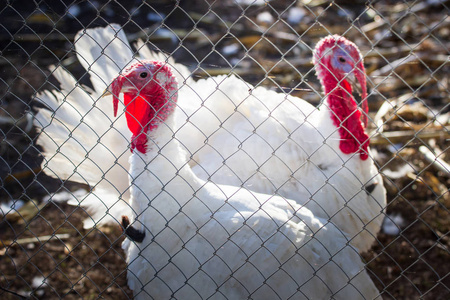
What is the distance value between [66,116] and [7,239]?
1.37 meters

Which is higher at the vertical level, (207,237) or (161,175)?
(161,175)

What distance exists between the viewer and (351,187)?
119 inches

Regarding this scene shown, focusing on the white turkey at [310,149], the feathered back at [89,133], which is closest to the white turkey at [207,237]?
the white turkey at [310,149]

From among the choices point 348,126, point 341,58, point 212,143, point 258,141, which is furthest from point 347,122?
point 212,143

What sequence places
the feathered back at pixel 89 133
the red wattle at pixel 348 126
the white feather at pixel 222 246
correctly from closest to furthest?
the white feather at pixel 222 246
the red wattle at pixel 348 126
the feathered back at pixel 89 133

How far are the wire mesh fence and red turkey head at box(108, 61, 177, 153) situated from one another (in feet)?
0.58

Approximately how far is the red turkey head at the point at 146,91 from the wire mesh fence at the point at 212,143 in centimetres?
18

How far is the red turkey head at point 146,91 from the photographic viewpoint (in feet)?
8.32

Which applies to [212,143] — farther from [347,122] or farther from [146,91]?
[347,122]

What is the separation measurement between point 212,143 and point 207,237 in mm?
940

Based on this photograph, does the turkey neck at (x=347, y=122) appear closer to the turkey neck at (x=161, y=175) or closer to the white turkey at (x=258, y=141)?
the white turkey at (x=258, y=141)

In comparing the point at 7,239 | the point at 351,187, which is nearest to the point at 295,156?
the point at 351,187

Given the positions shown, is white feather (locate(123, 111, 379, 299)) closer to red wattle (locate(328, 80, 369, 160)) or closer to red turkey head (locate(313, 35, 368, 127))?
red wattle (locate(328, 80, 369, 160))

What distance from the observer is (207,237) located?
2.47 meters
